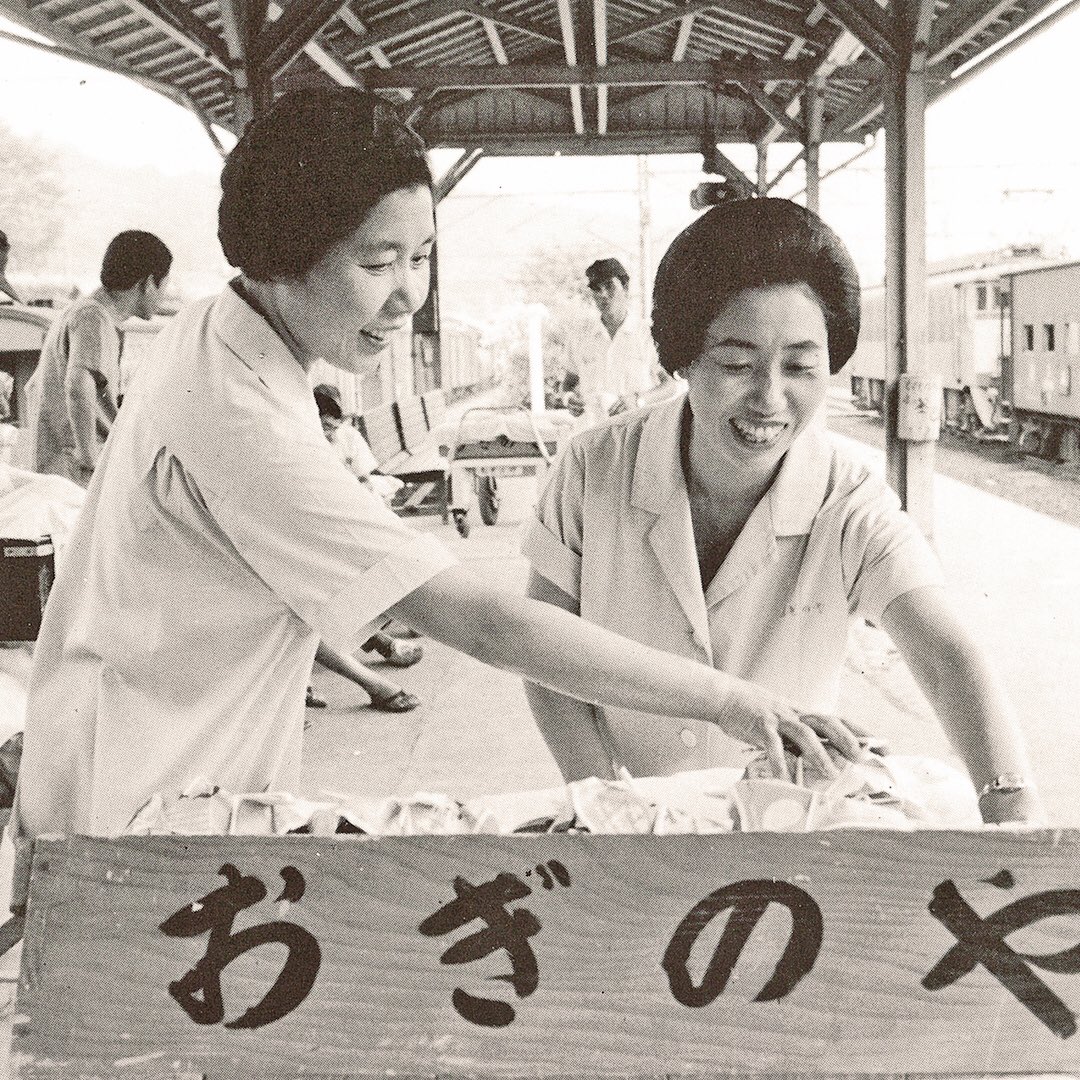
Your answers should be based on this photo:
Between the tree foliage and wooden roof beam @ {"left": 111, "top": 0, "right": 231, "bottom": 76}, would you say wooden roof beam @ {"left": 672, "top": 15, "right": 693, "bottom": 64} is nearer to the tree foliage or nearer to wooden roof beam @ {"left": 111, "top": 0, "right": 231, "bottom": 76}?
wooden roof beam @ {"left": 111, "top": 0, "right": 231, "bottom": 76}

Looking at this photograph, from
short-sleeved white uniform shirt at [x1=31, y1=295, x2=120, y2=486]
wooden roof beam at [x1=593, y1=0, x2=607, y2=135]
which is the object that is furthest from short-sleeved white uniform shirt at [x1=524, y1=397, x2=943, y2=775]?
wooden roof beam at [x1=593, y1=0, x2=607, y2=135]

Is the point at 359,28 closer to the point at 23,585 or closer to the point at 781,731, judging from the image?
the point at 23,585

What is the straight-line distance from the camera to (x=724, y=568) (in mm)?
1946

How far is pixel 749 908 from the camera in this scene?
47.1 inches

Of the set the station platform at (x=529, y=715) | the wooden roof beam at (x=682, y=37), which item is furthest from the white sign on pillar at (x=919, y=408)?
the wooden roof beam at (x=682, y=37)

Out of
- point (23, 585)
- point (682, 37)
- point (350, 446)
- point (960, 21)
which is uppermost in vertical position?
point (682, 37)

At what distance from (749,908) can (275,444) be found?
653 millimetres

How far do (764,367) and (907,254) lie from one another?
19.9ft

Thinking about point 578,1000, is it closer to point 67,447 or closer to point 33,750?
point 33,750

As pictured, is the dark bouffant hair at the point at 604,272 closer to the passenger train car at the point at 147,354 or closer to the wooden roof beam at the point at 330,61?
the passenger train car at the point at 147,354

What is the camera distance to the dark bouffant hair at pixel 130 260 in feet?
18.1

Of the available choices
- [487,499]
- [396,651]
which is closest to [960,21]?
[396,651]

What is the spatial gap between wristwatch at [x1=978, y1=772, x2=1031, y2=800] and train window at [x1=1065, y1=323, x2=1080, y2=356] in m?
14.7

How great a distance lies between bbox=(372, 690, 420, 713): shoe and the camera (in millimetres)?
5941
